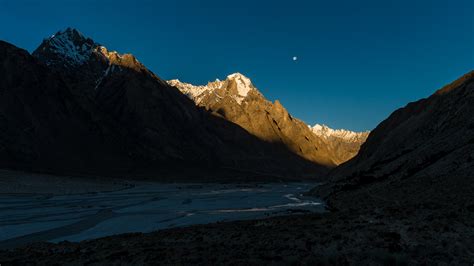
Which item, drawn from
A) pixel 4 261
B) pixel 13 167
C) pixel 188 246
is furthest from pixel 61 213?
pixel 13 167

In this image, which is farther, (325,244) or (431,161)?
(431,161)

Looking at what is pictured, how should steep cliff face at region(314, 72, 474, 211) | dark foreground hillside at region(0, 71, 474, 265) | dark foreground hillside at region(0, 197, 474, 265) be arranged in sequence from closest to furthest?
dark foreground hillside at region(0, 197, 474, 265)
dark foreground hillside at region(0, 71, 474, 265)
steep cliff face at region(314, 72, 474, 211)

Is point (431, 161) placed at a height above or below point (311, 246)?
above

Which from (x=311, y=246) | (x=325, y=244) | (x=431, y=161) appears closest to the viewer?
(x=311, y=246)

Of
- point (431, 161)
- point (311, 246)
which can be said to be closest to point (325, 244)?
point (311, 246)

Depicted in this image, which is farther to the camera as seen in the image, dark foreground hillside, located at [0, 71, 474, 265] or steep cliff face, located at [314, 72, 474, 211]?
steep cliff face, located at [314, 72, 474, 211]

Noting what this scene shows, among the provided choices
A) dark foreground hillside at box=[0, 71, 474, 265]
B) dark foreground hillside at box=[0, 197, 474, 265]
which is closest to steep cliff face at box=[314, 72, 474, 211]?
dark foreground hillside at box=[0, 71, 474, 265]

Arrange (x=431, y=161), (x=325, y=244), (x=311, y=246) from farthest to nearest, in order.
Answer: (x=431, y=161), (x=325, y=244), (x=311, y=246)

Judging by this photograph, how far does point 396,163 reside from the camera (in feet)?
211

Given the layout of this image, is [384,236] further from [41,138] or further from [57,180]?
[41,138]

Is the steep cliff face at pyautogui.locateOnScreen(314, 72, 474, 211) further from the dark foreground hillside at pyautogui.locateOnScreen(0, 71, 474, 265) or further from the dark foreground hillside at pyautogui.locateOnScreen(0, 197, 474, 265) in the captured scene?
the dark foreground hillside at pyautogui.locateOnScreen(0, 197, 474, 265)

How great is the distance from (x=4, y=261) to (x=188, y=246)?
987 centimetres

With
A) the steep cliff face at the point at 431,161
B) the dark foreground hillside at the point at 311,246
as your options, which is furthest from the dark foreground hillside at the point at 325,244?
the steep cliff face at the point at 431,161

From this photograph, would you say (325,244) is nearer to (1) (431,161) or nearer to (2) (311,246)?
(2) (311,246)
